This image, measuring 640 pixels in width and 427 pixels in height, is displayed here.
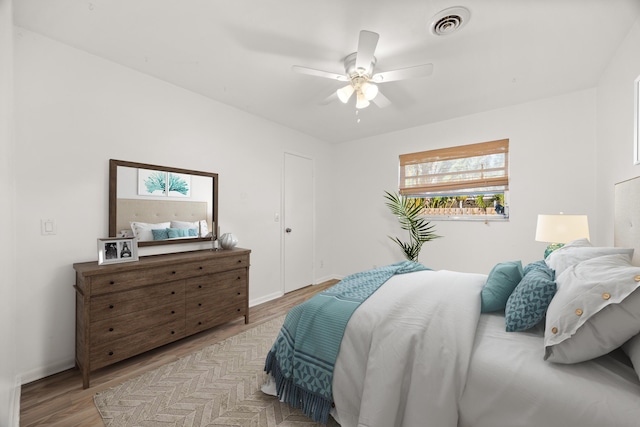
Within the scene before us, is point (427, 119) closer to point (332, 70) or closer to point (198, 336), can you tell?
point (332, 70)

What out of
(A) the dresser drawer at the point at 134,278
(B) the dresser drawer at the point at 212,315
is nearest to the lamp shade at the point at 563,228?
(B) the dresser drawer at the point at 212,315

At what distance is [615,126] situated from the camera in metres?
2.27

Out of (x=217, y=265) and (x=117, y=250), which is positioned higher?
(x=117, y=250)

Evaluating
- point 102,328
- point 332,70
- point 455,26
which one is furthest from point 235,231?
point 455,26

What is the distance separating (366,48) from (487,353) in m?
1.94

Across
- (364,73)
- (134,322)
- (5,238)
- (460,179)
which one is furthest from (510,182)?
(5,238)

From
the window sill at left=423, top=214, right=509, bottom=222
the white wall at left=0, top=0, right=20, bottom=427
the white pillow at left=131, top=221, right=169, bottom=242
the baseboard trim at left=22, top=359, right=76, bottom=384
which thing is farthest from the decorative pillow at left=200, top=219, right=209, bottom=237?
the window sill at left=423, top=214, right=509, bottom=222

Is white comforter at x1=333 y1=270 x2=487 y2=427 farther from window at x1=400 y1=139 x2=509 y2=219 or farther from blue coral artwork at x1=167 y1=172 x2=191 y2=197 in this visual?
window at x1=400 y1=139 x2=509 y2=219

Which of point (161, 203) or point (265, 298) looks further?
point (265, 298)

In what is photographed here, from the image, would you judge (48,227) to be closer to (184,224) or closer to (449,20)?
(184,224)

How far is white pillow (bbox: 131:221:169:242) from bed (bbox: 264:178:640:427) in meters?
1.71

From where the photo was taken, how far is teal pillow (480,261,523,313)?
5.37 feet

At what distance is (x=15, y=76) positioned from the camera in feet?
6.24

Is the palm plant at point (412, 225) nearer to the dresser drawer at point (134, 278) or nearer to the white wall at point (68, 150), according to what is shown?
the white wall at point (68, 150)
